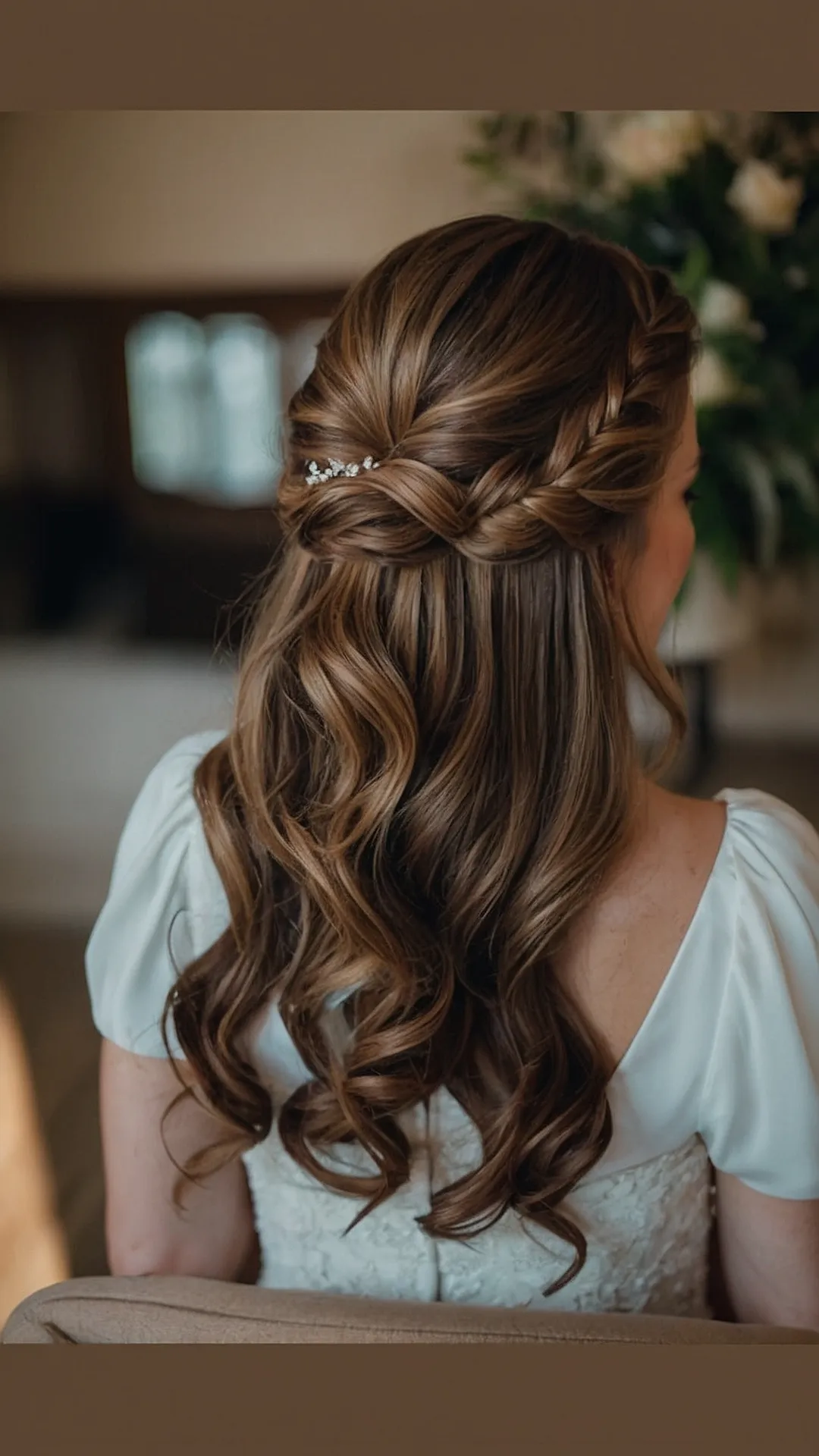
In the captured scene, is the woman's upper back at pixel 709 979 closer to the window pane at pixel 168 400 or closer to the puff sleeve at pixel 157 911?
the puff sleeve at pixel 157 911

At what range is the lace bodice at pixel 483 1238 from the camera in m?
0.78

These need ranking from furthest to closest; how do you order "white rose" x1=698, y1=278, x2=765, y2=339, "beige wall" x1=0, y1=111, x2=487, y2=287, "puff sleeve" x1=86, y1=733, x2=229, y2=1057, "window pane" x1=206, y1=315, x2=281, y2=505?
"window pane" x1=206, y1=315, x2=281, y2=505, "beige wall" x1=0, y1=111, x2=487, y2=287, "white rose" x1=698, y1=278, x2=765, y2=339, "puff sleeve" x1=86, y1=733, x2=229, y2=1057

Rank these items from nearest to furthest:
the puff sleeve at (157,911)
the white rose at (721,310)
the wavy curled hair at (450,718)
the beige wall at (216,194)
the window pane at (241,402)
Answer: the wavy curled hair at (450,718)
the puff sleeve at (157,911)
the white rose at (721,310)
the beige wall at (216,194)
the window pane at (241,402)

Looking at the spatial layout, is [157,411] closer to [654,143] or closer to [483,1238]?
[654,143]

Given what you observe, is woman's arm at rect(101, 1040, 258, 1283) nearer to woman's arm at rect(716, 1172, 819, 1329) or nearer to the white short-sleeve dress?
the white short-sleeve dress

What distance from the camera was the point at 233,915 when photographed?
742 mm

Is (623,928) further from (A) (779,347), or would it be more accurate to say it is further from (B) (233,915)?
(A) (779,347)

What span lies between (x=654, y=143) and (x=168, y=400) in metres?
1.43

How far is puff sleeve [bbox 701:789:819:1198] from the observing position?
708mm

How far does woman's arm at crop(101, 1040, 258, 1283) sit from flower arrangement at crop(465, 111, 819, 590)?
1.57 metres

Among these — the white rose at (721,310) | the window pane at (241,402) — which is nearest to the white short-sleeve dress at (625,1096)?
the white rose at (721,310)

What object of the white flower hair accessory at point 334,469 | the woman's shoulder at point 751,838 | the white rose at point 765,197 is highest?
the white rose at point 765,197

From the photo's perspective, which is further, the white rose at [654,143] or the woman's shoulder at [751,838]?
the white rose at [654,143]

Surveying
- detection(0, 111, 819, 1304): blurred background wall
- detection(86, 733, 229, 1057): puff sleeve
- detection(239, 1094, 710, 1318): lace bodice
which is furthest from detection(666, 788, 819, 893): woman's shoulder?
detection(0, 111, 819, 1304): blurred background wall
